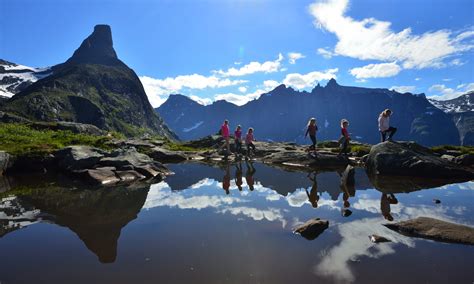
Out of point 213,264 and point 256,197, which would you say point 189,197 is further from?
point 213,264

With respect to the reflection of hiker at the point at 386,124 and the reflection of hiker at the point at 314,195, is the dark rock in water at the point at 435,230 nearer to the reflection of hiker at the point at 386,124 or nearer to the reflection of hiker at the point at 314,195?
the reflection of hiker at the point at 314,195

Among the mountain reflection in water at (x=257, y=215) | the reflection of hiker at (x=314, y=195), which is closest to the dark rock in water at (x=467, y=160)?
the mountain reflection in water at (x=257, y=215)

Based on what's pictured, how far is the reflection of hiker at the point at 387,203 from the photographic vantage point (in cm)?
1055

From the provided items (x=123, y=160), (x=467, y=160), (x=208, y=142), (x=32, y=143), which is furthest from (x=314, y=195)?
(x=208, y=142)

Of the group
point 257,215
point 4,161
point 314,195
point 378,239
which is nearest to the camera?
point 378,239

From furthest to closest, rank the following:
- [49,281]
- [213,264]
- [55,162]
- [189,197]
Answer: [55,162], [189,197], [213,264], [49,281]

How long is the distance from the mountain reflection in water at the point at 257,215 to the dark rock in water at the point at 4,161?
4668 mm

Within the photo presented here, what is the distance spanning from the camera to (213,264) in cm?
697

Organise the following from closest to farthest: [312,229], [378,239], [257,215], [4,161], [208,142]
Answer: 1. [378,239]
2. [312,229]
3. [257,215]
4. [4,161]
5. [208,142]

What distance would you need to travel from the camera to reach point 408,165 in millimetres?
19406

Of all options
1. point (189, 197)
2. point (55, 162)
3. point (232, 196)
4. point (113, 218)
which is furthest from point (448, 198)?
point (55, 162)

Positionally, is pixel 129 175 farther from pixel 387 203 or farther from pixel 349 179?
pixel 387 203

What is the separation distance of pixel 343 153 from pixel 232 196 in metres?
16.9

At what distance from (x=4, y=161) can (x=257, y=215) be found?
19238 millimetres
